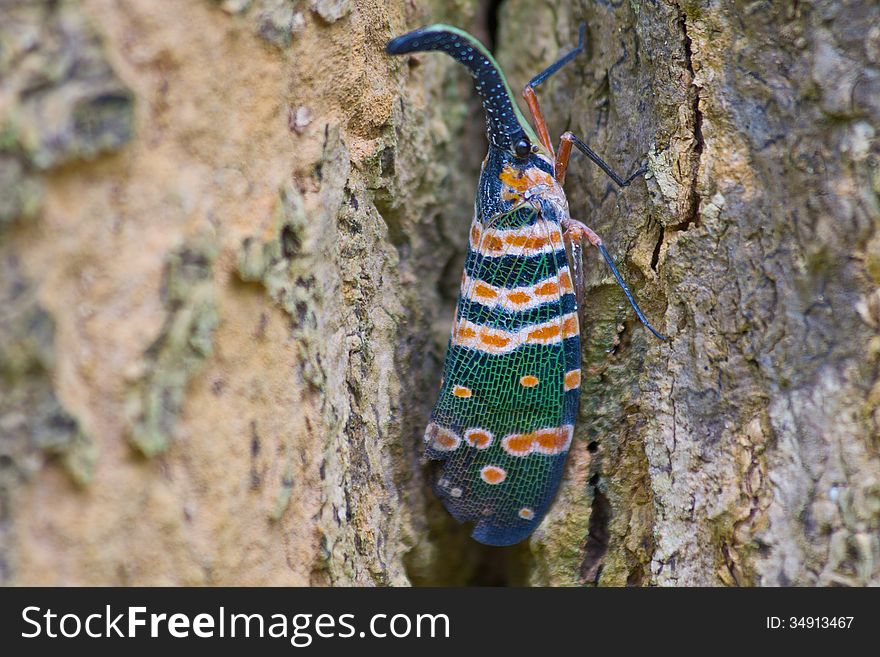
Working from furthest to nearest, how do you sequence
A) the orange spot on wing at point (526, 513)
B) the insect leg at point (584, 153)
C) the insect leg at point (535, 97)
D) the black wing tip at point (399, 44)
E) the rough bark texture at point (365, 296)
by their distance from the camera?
the insect leg at point (535, 97)
the orange spot on wing at point (526, 513)
the insect leg at point (584, 153)
the black wing tip at point (399, 44)
the rough bark texture at point (365, 296)

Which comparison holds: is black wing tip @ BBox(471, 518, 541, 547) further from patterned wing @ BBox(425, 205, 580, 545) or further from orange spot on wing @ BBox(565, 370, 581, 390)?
orange spot on wing @ BBox(565, 370, 581, 390)

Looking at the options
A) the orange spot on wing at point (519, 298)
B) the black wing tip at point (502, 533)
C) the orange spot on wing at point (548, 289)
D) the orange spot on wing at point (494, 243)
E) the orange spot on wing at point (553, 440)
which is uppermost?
the orange spot on wing at point (494, 243)

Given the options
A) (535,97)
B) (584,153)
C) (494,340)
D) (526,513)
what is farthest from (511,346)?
(535,97)

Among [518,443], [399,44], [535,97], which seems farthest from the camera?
[535,97]

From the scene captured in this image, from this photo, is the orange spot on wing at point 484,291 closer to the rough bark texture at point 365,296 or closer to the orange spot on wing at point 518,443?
the rough bark texture at point 365,296

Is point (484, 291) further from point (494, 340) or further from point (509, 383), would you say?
point (509, 383)

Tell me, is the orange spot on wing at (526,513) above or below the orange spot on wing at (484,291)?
below

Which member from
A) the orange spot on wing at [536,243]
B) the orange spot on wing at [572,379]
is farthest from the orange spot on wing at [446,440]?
the orange spot on wing at [536,243]
